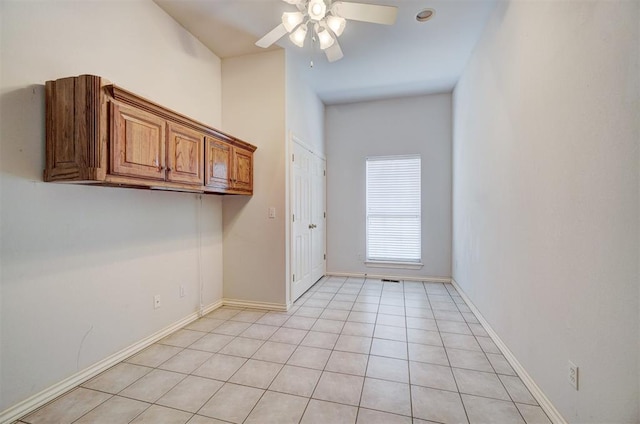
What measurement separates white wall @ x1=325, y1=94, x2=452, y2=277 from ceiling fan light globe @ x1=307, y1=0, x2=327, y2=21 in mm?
3047

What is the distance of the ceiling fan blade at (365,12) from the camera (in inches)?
73.8

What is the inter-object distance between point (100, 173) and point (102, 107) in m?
0.41

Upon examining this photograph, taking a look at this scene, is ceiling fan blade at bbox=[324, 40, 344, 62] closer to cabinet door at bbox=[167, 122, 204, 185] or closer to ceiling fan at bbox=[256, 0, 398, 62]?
ceiling fan at bbox=[256, 0, 398, 62]

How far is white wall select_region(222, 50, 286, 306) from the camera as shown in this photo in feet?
10.9

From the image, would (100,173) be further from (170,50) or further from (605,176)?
(605,176)

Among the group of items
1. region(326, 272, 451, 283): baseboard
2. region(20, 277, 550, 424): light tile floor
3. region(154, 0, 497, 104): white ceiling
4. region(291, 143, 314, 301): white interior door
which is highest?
region(154, 0, 497, 104): white ceiling

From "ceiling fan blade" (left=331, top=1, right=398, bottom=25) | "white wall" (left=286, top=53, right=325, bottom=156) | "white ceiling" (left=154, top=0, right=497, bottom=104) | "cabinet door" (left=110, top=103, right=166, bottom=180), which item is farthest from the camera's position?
"white wall" (left=286, top=53, right=325, bottom=156)

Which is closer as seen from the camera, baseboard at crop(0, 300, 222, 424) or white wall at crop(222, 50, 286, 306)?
baseboard at crop(0, 300, 222, 424)

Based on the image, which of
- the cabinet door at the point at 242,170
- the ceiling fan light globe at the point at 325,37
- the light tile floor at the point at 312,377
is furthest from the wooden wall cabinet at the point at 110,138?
the light tile floor at the point at 312,377

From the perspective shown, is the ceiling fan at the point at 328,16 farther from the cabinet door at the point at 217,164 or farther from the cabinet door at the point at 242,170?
the cabinet door at the point at 242,170

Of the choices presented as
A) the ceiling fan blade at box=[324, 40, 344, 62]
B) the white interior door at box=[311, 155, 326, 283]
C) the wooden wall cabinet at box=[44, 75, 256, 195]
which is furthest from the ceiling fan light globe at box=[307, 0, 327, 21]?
the white interior door at box=[311, 155, 326, 283]

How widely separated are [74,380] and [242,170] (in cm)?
223

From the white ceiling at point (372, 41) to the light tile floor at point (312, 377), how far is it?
3.11m

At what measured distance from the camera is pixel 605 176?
49.4 inches
